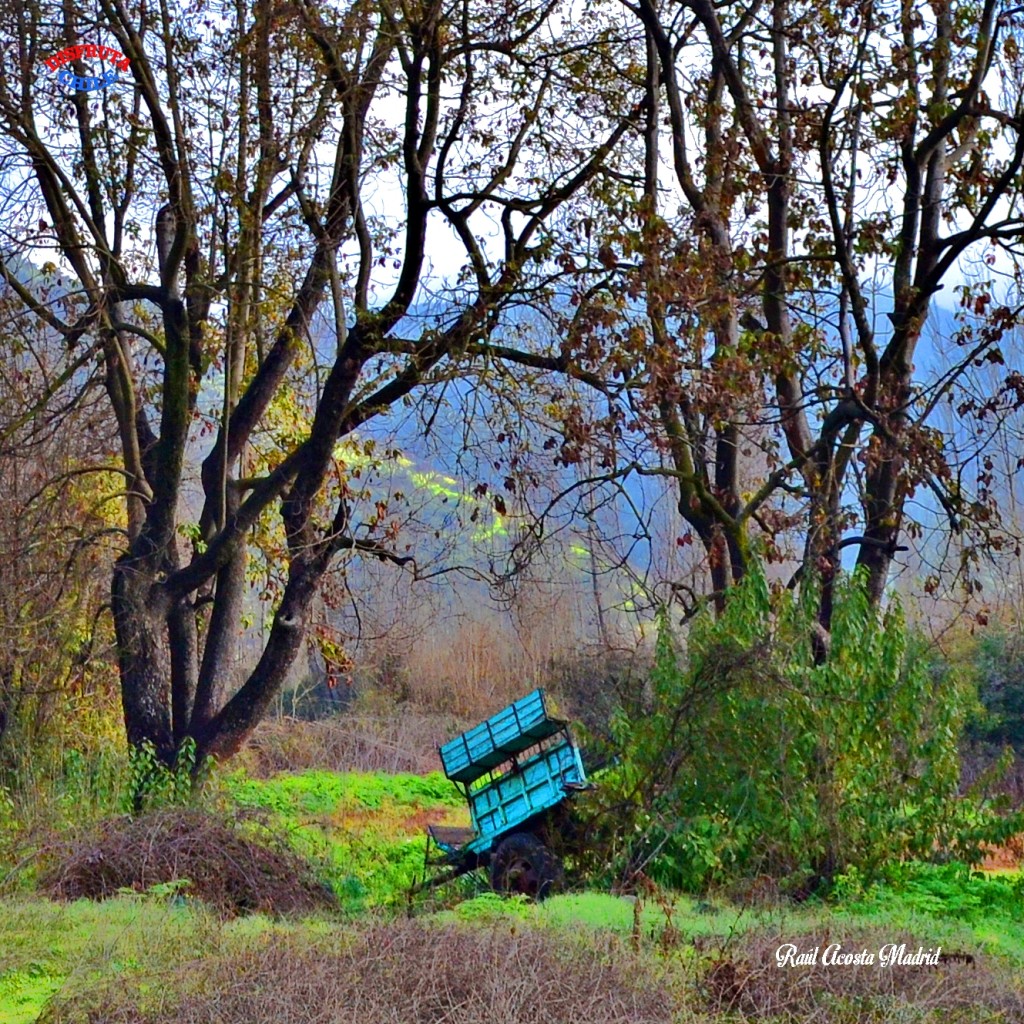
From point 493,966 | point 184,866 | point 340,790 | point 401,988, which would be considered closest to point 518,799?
point 184,866

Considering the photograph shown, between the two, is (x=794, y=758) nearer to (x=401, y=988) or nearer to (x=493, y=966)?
(x=493, y=966)

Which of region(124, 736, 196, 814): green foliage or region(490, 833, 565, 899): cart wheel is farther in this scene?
region(124, 736, 196, 814): green foliage

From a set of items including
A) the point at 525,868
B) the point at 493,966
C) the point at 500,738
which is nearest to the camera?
the point at 493,966

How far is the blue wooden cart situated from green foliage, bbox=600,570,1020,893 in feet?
1.77

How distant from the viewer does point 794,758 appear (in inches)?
394

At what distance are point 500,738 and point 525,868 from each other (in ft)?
3.90

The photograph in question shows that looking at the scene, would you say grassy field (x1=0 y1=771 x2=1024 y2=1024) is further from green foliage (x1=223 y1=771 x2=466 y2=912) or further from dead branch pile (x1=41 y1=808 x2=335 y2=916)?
green foliage (x1=223 y1=771 x2=466 y2=912)

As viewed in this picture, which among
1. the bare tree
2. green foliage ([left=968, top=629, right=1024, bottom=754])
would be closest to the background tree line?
the bare tree

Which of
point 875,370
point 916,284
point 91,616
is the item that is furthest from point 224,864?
point 916,284

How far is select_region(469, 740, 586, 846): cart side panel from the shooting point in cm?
1080

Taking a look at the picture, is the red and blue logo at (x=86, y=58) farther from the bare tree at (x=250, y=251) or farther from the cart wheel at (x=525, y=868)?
the cart wheel at (x=525, y=868)

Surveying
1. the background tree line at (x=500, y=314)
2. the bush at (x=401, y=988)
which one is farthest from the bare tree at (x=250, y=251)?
the bush at (x=401, y=988)

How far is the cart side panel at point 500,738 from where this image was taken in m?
11.0

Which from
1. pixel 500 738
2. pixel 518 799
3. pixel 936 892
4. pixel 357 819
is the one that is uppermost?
pixel 500 738
